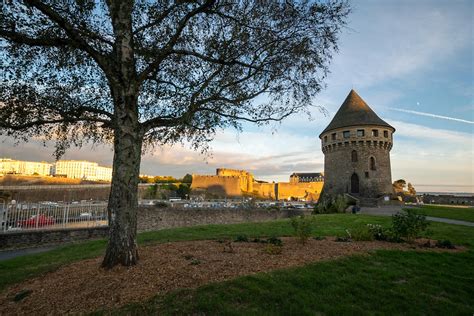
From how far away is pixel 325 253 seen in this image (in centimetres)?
696

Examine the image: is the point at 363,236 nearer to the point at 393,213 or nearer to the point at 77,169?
the point at 393,213

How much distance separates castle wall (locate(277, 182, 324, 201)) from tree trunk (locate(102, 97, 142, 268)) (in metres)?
82.7

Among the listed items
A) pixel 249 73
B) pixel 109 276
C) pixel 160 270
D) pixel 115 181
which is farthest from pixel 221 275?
pixel 249 73

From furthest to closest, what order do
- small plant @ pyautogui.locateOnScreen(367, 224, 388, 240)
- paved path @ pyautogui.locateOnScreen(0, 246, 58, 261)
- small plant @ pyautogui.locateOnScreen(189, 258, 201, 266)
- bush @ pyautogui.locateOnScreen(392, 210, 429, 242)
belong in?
paved path @ pyautogui.locateOnScreen(0, 246, 58, 261) → small plant @ pyautogui.locateOnScreen(367, 224, 388, 240) → bush @ pyautogui.locateOnScreen(392, 210, 429, 242) → small plant @ pyautogui.locateOnScreen(189, 258, 201, 266)

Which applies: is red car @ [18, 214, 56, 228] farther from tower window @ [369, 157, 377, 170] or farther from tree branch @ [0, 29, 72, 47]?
tower window @ [369, 157, 377, 170]

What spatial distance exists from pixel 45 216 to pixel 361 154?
34503mm

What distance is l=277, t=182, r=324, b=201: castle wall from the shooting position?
85.8 meters

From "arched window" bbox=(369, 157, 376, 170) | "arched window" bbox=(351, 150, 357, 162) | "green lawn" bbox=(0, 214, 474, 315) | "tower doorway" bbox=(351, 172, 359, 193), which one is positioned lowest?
"green lawn" bbox=(0, 214, 474, 315)

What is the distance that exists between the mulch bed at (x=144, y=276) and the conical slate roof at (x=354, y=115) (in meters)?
33.2

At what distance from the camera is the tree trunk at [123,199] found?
5.45 m

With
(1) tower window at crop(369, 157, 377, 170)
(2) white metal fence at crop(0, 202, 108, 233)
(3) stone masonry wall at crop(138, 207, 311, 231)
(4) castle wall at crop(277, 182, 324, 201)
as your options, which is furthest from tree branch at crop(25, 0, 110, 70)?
(4) castle wall at crop(277, 182, 324, 201)

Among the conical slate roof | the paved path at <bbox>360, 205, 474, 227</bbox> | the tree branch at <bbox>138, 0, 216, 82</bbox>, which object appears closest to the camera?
the tree branch at <bbox>138, 0, 216, 82</bbox>

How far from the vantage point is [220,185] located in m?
84.6

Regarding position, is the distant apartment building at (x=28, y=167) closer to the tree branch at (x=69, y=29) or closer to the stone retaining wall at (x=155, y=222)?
the stone retaining wall at (x=155, y=222)
